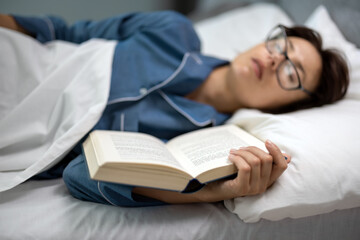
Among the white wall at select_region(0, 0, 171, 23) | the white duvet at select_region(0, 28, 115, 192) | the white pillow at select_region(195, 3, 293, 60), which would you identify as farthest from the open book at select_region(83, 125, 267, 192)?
the white wall at select_region(0, 0, 171, 23)

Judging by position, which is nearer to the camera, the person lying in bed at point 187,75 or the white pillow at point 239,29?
the person lying in bed at point 187,75

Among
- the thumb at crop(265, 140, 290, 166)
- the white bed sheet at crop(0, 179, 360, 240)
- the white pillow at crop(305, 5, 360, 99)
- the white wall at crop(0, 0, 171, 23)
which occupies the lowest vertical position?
the white bed sheet at crop(0, 179, 360, 240)

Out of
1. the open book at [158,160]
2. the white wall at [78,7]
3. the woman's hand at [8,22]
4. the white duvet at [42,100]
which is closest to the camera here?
the open book at [158,160]

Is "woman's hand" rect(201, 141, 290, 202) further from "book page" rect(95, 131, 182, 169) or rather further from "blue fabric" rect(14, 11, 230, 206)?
"blue fabric" rect(14, 11, 230, 206)

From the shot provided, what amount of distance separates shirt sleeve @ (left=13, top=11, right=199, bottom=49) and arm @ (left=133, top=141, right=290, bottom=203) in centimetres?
62

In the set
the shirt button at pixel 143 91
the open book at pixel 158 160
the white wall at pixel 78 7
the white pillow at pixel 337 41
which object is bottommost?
the white wall at pixel 78 7

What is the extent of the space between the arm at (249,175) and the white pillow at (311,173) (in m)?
0.03

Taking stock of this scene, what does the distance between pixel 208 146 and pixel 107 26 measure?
69 centimetres

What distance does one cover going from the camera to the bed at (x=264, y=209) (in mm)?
607

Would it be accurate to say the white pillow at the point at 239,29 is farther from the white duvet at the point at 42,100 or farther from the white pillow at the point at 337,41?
the white duvet at the point at 42,100

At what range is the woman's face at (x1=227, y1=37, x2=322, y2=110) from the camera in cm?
94

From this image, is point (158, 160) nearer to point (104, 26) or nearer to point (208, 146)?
point (208, 146)

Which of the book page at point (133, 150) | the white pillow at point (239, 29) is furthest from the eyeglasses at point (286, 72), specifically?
the book page at point (133, 150)

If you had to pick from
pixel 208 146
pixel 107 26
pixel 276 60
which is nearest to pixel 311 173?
pixel 208 146
